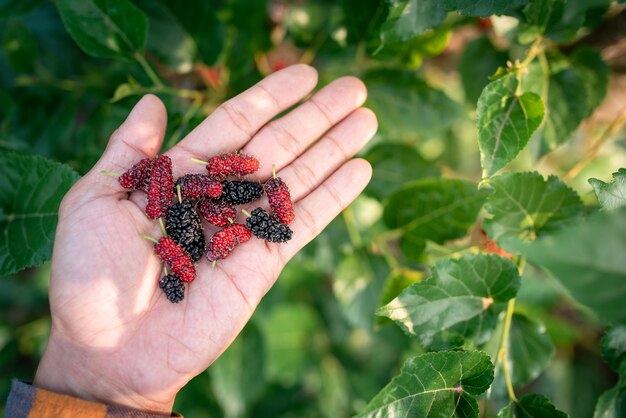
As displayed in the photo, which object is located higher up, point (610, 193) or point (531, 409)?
point (610, 193)

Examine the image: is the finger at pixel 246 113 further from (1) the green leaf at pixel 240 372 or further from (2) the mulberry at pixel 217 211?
(1) the green leaf at pixel 240 372

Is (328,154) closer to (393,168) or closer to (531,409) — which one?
(393,168)

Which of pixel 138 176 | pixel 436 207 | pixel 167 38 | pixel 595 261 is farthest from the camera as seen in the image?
pixel 167 38

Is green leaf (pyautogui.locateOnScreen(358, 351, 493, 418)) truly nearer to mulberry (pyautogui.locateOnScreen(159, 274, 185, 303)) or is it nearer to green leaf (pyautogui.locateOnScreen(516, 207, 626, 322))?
green leaf (pyautogui.locateOnScreen(516, 207, 626, 322))

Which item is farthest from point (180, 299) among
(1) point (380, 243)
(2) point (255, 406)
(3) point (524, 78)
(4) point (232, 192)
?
(2) point (255, 406)

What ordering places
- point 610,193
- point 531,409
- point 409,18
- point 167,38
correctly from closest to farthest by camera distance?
point 610,193 < point 531,409 < point 409,18 < point 167,38

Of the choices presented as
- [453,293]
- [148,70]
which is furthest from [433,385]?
[148,70]

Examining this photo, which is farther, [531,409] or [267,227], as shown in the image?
A: [267,227]

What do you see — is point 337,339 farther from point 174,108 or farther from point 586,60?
point 586,60
